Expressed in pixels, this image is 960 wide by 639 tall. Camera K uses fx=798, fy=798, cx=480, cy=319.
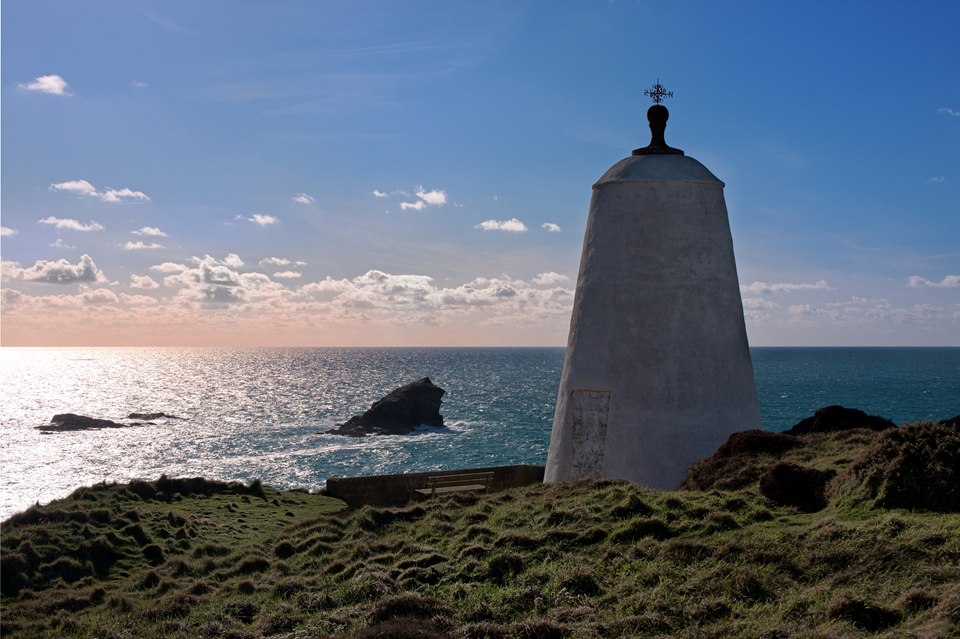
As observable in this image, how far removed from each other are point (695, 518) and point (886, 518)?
2.23 meters

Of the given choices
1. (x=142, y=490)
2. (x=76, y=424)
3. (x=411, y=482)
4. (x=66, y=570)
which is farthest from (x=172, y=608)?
(x=76, y=424)

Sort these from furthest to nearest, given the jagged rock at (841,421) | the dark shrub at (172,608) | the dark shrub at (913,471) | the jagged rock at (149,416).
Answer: the jagged rock at (149,416), the jagged rock at (841,421), the dark shrub at (172,608), the dark shrub at (913,471)

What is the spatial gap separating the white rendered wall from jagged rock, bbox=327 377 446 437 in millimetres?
61419

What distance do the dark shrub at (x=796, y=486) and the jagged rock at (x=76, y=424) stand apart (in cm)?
8312

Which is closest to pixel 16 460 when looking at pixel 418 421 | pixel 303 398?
pixel 418 421

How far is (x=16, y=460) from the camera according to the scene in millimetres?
63500

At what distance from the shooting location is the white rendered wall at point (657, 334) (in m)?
13.0

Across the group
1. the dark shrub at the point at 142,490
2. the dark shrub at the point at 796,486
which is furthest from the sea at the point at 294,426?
the dark shrub at the point at 796,486

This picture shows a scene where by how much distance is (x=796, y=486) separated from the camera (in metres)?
10.3

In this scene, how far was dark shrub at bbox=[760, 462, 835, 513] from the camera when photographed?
10.1 metres

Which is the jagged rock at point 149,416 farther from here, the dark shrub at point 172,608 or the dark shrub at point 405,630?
the dark shrub at point 405,630

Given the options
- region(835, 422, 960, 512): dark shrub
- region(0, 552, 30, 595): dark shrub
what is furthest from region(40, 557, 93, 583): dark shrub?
region(835, 422, 960, 512): dark shrub

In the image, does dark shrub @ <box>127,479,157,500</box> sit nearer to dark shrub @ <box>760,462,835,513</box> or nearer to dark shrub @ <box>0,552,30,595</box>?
dark shrub @ <box>0,552,30,595</box>

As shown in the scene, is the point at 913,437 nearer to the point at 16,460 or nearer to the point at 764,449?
the point at 764,449
